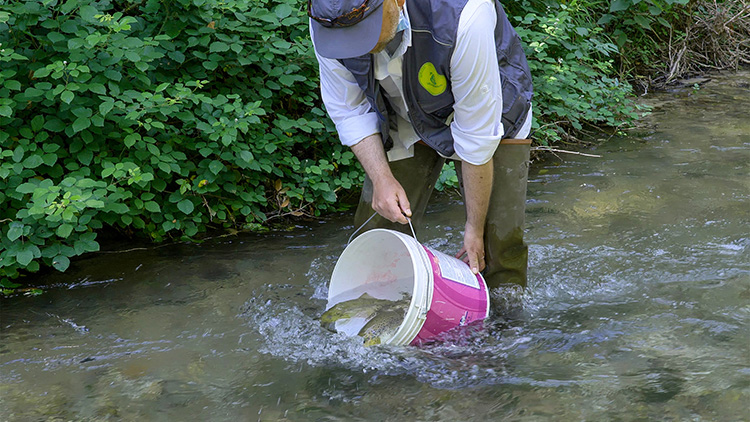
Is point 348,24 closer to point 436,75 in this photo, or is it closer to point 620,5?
point 436,75

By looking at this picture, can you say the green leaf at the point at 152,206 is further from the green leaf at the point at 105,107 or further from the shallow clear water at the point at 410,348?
the green leaf at the point at 105,107

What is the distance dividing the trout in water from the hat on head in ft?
3.56

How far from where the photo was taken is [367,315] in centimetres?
282

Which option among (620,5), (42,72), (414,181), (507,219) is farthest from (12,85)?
(620,5)

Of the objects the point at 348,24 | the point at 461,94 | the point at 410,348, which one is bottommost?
the point at 410,348

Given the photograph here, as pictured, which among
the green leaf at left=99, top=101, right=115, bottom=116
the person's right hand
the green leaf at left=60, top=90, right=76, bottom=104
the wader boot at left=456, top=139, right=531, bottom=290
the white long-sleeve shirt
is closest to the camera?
the white long-sleeve shirt

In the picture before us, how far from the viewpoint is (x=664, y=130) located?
18.9ft

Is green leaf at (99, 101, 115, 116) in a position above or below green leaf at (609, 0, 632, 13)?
below

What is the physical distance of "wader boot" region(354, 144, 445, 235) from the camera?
2836 mm

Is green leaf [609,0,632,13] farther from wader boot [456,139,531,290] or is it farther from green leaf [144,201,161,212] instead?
green leaf [144,201,161,212]

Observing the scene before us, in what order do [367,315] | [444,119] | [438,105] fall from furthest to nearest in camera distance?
[367,315] → [444,119] → [438,105]

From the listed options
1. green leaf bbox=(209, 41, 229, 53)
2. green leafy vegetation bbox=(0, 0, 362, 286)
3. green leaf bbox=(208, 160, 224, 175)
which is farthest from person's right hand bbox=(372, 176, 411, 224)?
green leaf bbox=(209, 41, 229, 53)

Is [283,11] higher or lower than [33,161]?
higher

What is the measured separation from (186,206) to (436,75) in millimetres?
1895
